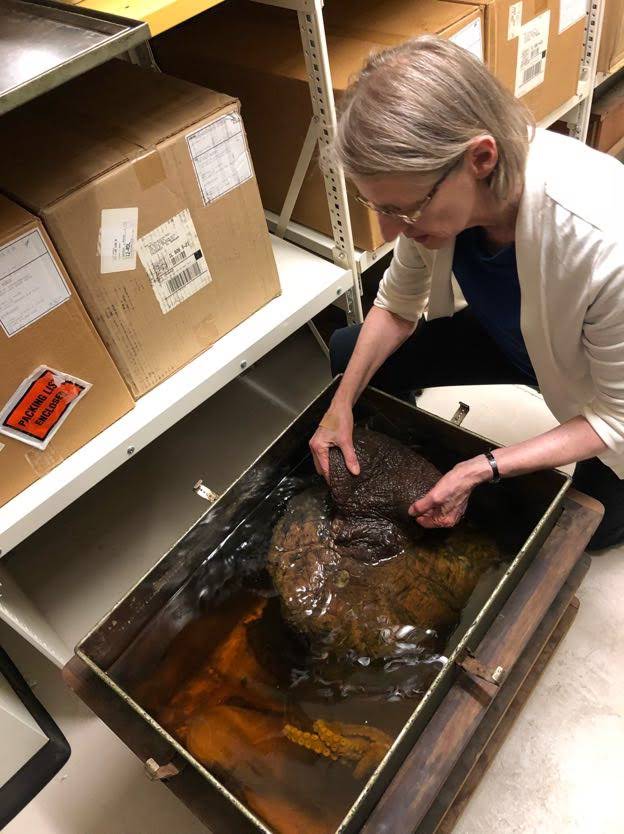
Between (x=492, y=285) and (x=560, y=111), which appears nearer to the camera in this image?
(x=492, y=285)

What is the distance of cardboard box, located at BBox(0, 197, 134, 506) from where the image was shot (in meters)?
0.90

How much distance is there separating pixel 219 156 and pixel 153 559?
1.05 metres

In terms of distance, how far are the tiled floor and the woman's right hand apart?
0.67 meters

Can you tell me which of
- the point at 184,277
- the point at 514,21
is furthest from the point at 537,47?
the point at 184,277

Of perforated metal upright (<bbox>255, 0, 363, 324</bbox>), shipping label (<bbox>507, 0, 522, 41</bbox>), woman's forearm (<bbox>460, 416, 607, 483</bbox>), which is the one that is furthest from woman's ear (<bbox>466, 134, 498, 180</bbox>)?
shipping label (<bbox>507, 0, 522, 41</bbox>)

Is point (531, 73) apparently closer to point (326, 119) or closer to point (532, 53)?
point (532, 53)

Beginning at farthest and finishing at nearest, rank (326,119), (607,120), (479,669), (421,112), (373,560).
Result: (607,120) → (326,119) → (373,560) → (479,669) → (421,112)

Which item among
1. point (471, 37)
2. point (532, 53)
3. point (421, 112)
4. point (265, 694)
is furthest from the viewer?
point (532, 53)

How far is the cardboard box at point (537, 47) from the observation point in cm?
140

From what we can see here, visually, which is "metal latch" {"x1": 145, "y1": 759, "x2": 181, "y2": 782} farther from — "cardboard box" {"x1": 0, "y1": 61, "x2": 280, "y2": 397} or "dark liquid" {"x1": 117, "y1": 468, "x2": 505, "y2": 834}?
"cardboard box" {"x1": 0, "y1": 61, "x2": 280, "y2": 397}

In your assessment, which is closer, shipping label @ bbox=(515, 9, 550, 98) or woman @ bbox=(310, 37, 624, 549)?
woman @ bbox=(310, 37, 624, 549)

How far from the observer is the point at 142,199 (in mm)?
1003

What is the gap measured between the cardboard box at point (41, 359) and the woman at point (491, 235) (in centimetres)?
40

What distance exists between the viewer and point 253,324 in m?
1.31
